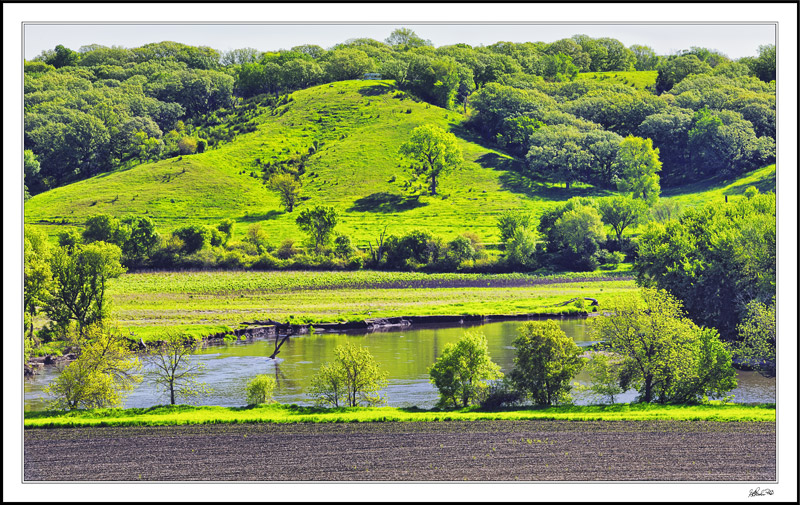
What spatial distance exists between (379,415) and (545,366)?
9.32 m

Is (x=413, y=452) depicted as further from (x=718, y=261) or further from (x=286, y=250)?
(x=286, y=250)

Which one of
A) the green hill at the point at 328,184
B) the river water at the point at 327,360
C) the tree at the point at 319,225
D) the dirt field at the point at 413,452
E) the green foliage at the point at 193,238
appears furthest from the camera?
the green hill at the point at 328,184

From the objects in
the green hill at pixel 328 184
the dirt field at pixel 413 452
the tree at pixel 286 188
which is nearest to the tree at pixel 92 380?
the dirt field at pixel 413 452

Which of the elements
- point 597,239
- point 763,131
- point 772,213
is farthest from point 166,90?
point 772,213

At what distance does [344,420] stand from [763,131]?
432 ft

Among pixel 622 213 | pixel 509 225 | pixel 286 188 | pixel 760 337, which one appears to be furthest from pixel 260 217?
pixel 760 337

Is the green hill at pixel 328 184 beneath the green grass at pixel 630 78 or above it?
beneath

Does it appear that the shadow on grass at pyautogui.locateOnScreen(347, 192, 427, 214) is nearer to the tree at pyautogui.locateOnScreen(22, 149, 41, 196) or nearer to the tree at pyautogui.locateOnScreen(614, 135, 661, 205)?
the tree at pyautogui.locateOnScreen(614, 135, 661, 205)

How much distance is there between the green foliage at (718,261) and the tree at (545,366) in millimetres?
16607

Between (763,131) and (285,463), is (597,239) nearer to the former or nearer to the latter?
(763,131)

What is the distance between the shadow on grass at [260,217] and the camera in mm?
129250

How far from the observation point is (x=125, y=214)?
127m

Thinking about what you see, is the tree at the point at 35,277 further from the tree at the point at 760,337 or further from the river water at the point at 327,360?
the tree at the point at 760,337

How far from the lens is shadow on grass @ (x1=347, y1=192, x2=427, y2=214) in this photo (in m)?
136
